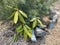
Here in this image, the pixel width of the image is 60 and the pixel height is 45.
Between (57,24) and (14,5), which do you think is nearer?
(14,5)

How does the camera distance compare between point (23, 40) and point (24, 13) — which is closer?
point (23, 40)

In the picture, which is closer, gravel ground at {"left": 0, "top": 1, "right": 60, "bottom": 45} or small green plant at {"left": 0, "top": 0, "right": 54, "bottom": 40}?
gravel ground at {"left": 0, "top": 1, "right": 60, "bottom": 45}

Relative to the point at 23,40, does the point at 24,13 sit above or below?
above

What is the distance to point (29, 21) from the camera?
3.88 m

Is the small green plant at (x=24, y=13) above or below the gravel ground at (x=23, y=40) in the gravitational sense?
above

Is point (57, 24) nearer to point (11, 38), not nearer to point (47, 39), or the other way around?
point (47, 39)

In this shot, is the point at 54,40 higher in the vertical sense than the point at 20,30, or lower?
lower

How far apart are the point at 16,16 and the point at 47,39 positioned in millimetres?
957

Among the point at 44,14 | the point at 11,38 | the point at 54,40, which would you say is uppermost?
the point at 44,14

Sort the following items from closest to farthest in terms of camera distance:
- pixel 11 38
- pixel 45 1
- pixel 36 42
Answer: pixel 11 38
pixel 36 42
pixel 45 1

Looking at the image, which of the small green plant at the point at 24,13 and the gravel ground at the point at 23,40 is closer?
the gravel ground at the point at 23,40

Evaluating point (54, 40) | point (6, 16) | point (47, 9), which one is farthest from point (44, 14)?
point (6, 16)

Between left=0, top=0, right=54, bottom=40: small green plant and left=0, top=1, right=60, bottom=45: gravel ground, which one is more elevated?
left=0, top=0, right=54, bottom=40: small green plant

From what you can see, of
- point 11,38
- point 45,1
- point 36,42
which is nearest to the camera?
point 11,38
